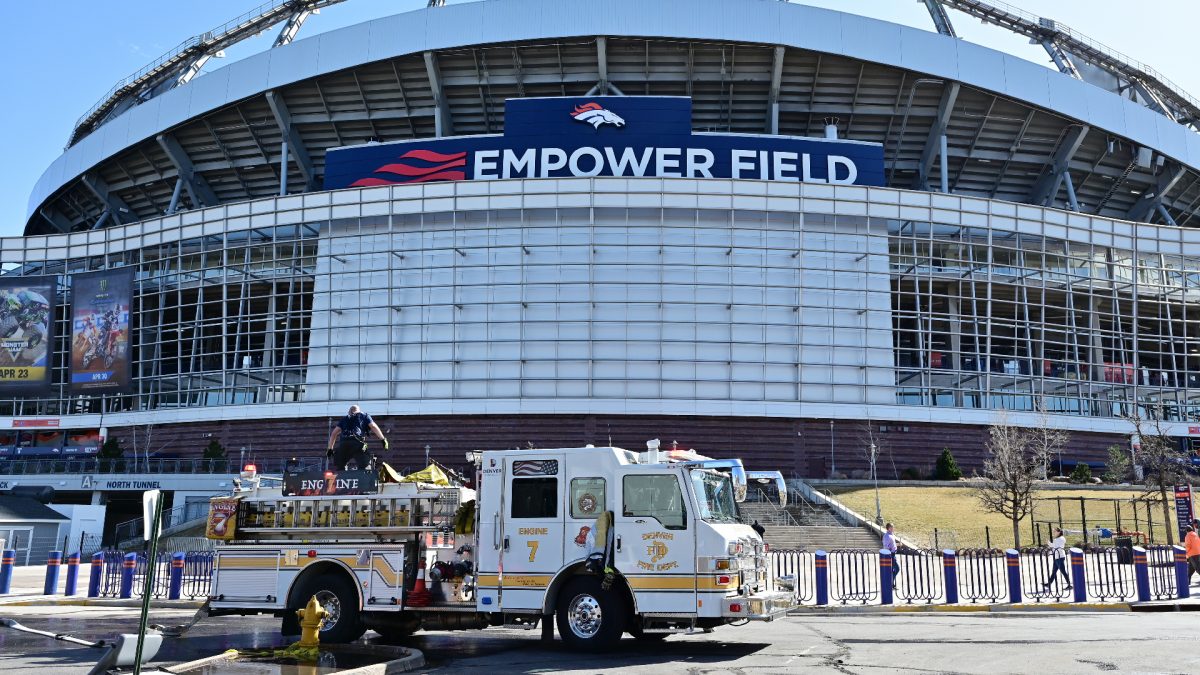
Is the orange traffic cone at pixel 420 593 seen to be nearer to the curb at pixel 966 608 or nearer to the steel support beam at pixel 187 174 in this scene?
the curb at pixel 966 608

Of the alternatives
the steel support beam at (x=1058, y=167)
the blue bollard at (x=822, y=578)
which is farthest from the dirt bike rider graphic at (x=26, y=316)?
the steel support beam at (x=1058, y=167)

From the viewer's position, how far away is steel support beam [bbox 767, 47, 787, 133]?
5300 cm

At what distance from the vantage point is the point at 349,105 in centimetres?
5853

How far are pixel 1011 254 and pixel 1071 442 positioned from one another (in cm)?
1028

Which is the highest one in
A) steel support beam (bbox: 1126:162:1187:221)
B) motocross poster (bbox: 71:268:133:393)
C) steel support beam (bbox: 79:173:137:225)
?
steel support beam (bbox: 79:173:137:225)

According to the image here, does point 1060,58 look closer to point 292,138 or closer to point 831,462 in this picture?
point 831,462

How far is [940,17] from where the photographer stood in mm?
62188

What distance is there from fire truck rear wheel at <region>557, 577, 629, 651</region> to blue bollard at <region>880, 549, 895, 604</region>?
793 centimetres

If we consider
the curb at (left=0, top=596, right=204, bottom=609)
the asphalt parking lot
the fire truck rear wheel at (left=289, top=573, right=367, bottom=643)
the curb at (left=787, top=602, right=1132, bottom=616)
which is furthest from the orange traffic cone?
the curb at (left=0, top=596, right=204, bottom=609)

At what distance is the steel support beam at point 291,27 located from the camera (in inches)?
2491

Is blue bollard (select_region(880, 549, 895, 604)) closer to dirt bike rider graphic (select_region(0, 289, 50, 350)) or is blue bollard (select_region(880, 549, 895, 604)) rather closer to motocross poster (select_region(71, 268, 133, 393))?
motocross poster (select_region(71, 268, 133, 393))

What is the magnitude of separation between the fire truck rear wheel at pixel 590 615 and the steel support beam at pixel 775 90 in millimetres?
44976

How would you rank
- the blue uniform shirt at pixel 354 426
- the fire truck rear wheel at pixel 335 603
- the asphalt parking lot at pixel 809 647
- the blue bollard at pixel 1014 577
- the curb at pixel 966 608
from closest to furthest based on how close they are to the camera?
1. the asphalt parking lot at pixel 809 647
2. the fire truck rear wheel at pixel 335 603
3. the blue uniform shirt at pixel 354 426
4. the curb at pixel 966 608
5. the blue bollard at pixel 1014 577

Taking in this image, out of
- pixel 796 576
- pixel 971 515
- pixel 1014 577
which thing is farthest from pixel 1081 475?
pixel 1014 577
